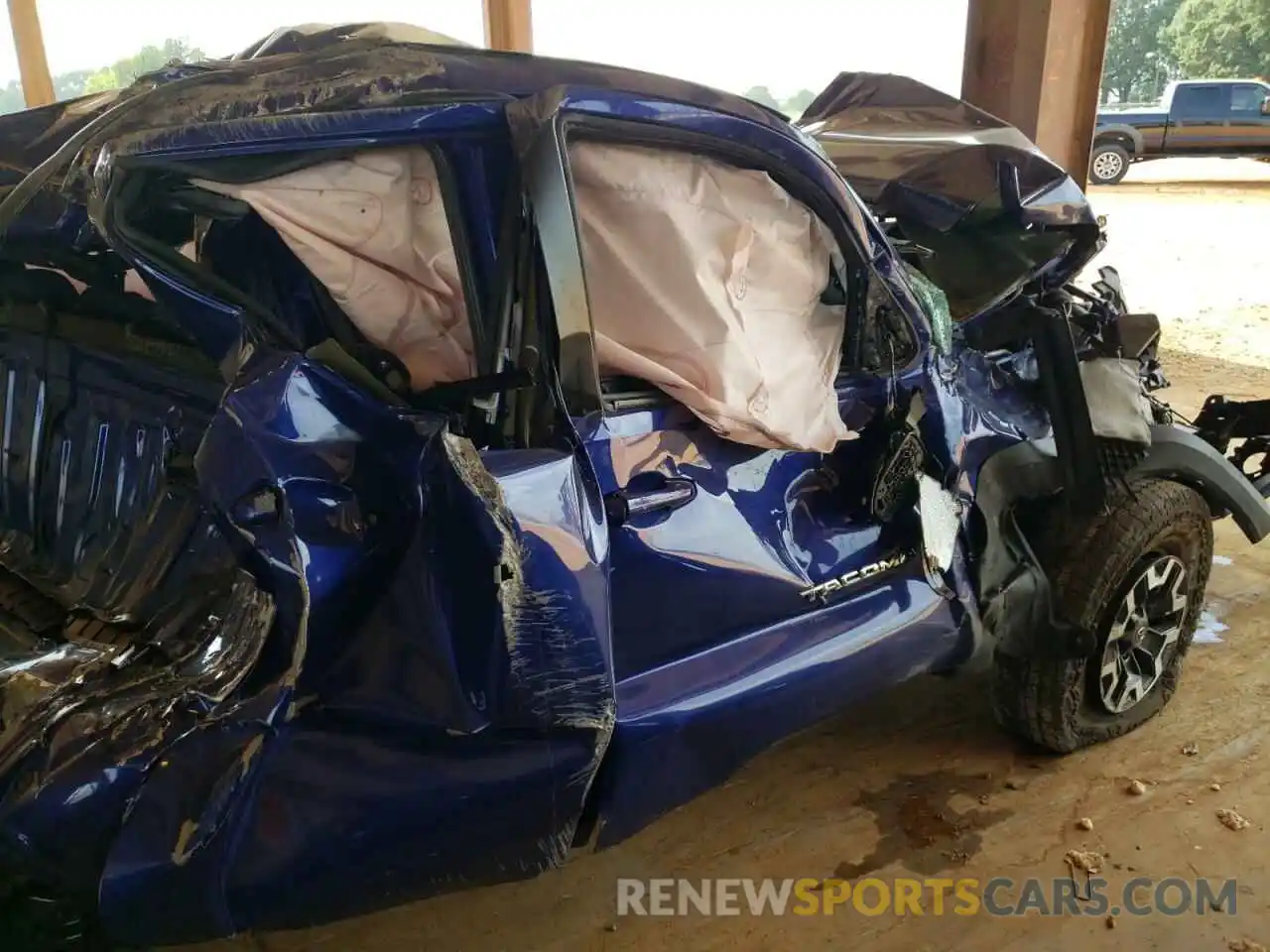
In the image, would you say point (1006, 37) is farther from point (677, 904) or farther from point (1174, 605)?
point (677, 904)

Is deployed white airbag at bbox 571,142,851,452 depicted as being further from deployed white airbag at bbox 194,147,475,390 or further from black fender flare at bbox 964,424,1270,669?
black fender flare at bbox 964,424,1270,669

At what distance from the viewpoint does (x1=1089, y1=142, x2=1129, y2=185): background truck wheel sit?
16.2m

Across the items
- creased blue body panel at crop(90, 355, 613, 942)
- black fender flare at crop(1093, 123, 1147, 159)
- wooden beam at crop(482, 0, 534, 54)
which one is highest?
wooden beam at crop(482, 0, 534, 54)

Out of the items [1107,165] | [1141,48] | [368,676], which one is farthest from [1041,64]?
[1141,48]

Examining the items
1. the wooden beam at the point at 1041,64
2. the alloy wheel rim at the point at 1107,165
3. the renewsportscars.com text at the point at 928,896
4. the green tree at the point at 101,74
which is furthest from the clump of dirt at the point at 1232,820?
the alloy wheel rim at the point at 1107,165

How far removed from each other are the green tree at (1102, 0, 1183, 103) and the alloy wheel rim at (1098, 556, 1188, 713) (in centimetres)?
2285

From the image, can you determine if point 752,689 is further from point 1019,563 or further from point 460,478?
point 1019,563

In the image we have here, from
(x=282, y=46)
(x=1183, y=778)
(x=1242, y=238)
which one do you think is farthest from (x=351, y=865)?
(x=1242, y=238)

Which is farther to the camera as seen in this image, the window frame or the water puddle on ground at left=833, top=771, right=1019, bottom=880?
the water puddle on ground at left=833, top=771, right=1019, bottom=880

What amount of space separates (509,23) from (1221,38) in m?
22.0

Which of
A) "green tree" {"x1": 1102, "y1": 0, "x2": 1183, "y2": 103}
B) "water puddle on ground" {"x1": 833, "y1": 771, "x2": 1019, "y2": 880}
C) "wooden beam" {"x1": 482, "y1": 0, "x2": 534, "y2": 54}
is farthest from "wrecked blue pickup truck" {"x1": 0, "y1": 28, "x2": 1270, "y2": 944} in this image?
"green tree" {"x1": 1102, "y1": 0, "x2": 1183, "y2": 103}

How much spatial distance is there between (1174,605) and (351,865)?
2428 millimetres

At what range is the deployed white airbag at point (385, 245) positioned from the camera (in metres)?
1.62

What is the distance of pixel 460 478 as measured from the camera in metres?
1.54
